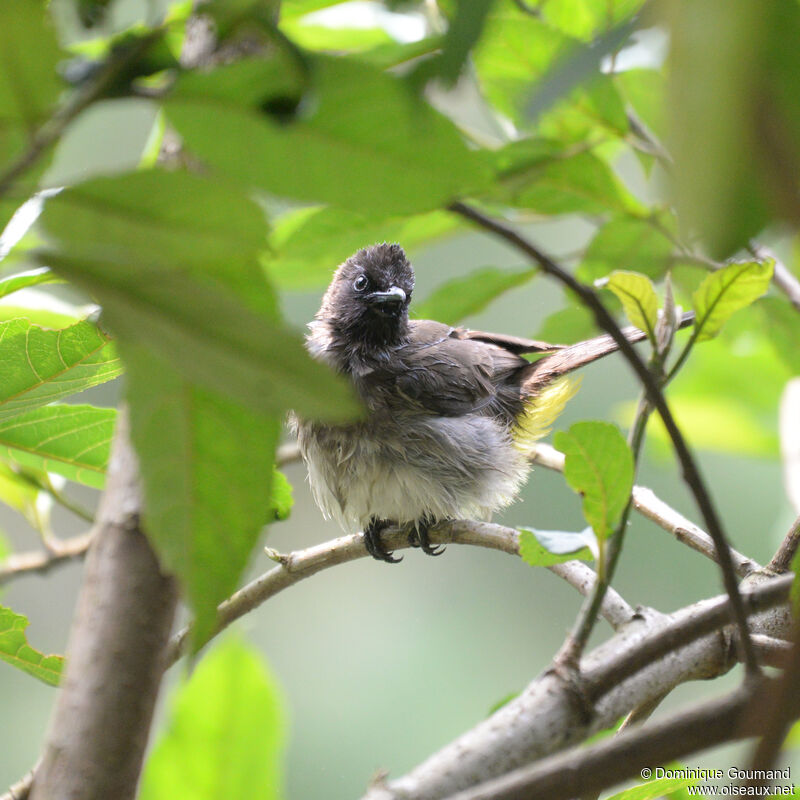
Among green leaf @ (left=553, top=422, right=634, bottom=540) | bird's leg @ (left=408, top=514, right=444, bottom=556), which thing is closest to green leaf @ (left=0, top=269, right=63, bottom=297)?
green leaf @ (left=553, top=422, right=634, bottom=540)

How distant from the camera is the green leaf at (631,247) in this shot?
88 cm

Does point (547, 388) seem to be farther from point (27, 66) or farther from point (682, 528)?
point (27, 66)

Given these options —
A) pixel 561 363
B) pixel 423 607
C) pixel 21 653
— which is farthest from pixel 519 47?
pixel 423 607

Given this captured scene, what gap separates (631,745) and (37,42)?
393mm

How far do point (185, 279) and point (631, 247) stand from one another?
70cm

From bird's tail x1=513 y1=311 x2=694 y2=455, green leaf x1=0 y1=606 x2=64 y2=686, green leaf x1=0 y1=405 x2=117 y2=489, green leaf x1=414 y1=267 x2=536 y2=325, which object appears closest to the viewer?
green leaf x1=0 y1=606 x2=64 y2=686

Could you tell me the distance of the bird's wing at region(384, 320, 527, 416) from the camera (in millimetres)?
Answer: 2195

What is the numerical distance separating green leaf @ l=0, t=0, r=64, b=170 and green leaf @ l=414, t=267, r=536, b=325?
77 centimetres

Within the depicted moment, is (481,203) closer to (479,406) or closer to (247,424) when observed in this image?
(247,424)

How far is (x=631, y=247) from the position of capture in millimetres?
898

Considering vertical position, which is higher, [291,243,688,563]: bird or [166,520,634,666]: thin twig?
[166,520,634,666]: thin twig

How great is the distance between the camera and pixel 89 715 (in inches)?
20.9

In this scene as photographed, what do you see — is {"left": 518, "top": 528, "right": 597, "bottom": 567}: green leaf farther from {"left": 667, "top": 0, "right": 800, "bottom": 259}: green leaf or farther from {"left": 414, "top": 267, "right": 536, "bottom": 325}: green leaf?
{"left": 667, "top": 0, "right": 800, "bottom": 259}: green leaf

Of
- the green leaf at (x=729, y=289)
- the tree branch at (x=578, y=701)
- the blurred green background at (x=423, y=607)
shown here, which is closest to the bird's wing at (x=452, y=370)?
the blurred green background at (x=423, y=607)
